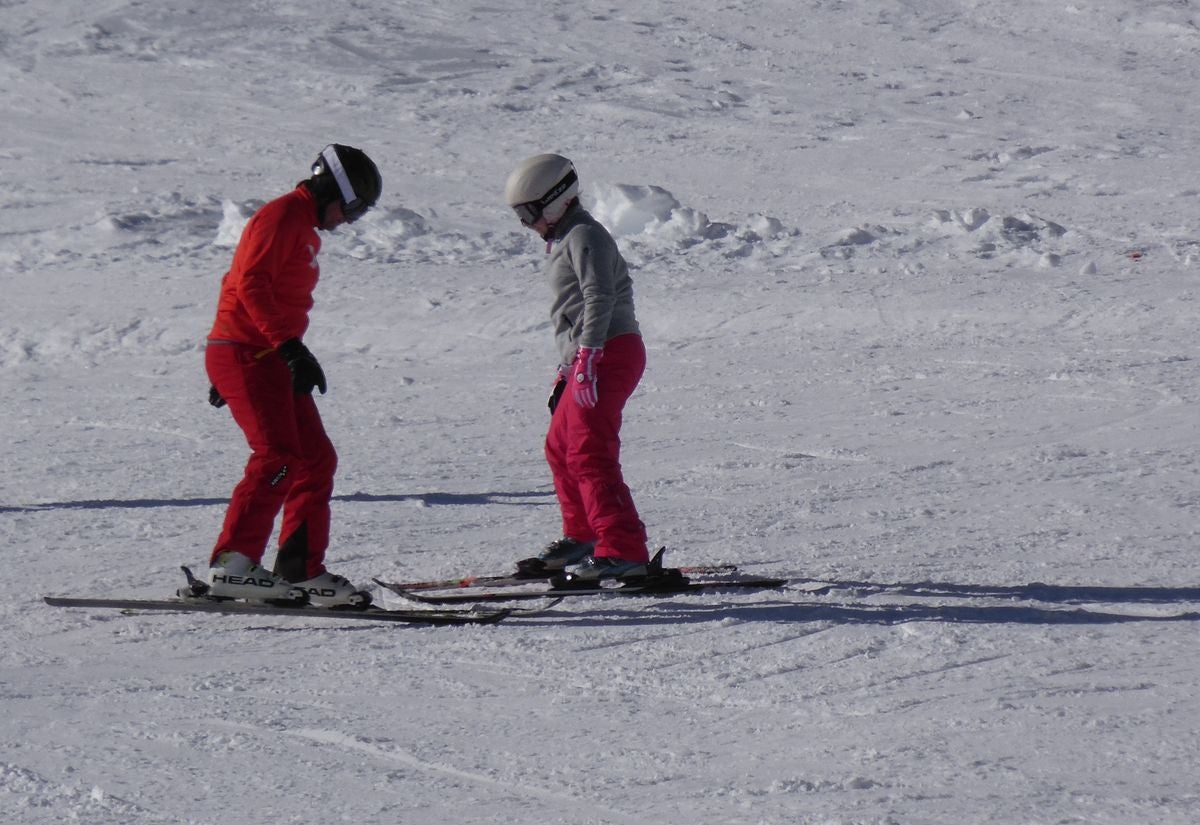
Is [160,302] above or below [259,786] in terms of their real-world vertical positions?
below

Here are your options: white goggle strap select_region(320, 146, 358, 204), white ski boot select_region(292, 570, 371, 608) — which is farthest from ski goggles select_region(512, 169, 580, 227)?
white ski boot select_region(292, 570, 371, 608)

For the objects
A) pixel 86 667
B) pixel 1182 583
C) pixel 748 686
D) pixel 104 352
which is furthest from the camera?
pixel 104 352

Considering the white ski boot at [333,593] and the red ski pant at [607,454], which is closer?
the white ski boot at [333,593]

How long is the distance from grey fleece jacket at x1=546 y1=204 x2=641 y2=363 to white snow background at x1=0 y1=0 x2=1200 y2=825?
3.23 ft

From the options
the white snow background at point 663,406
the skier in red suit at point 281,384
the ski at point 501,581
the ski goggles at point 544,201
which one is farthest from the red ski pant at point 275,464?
the ski goggles at point 544,201

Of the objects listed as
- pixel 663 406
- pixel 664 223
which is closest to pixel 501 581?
pixel 663 406

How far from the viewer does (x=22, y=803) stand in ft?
11.8

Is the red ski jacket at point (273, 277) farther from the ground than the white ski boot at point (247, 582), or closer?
farther from the ground

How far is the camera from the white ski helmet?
5391 mm

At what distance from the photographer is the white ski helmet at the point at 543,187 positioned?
5.39 metres

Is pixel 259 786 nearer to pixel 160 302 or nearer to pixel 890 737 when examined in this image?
pixel 890 737

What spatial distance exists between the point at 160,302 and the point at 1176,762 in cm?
1081

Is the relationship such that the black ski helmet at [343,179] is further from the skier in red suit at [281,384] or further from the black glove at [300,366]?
the black glove at [300,366]

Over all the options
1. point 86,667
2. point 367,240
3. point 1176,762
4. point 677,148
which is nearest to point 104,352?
point 367,240
